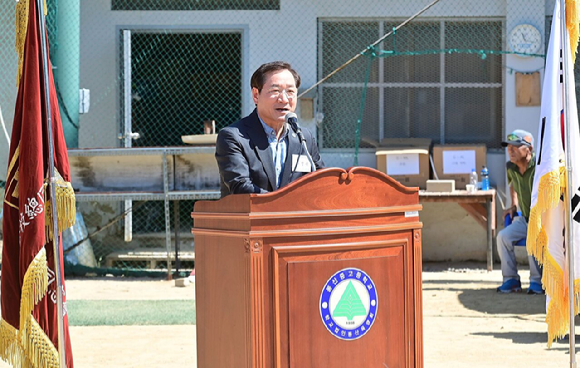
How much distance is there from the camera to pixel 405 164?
11266 millimetres

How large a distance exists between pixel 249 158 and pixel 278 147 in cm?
21

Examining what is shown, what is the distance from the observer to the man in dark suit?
12.6 feet

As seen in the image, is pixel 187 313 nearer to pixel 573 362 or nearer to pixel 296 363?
pixel 573 362

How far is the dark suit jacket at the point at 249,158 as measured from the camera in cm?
376

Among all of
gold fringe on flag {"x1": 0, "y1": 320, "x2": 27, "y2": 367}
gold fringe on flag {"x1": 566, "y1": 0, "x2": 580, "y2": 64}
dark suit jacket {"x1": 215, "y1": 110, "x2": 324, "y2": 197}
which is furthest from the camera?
gold fringe on flag {"x1": 566, "y1": 0, "x2": 580, "y2": 64}

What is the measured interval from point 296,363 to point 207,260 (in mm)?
648

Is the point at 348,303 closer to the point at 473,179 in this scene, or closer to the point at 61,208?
the point at 61,208

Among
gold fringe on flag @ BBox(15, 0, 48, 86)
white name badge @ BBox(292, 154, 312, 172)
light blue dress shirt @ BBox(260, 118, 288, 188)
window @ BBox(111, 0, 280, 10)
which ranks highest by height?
window @ BBox(111, 0, 280, 10)

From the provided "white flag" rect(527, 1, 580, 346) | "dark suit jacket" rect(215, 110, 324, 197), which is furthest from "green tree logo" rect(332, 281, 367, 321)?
"white flag" rect(527, 1, 580, 346)

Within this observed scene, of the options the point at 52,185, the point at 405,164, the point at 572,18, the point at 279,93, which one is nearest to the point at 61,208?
the point at 52,185

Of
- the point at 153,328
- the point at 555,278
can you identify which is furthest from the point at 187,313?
the point at 555,278

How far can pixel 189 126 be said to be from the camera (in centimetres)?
1298

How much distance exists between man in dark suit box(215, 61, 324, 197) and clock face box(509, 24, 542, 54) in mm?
7890

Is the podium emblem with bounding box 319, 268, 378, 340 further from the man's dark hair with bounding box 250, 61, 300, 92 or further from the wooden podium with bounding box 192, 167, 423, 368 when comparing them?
the man's dark hair with bounding box 250, 61, 300, 92
